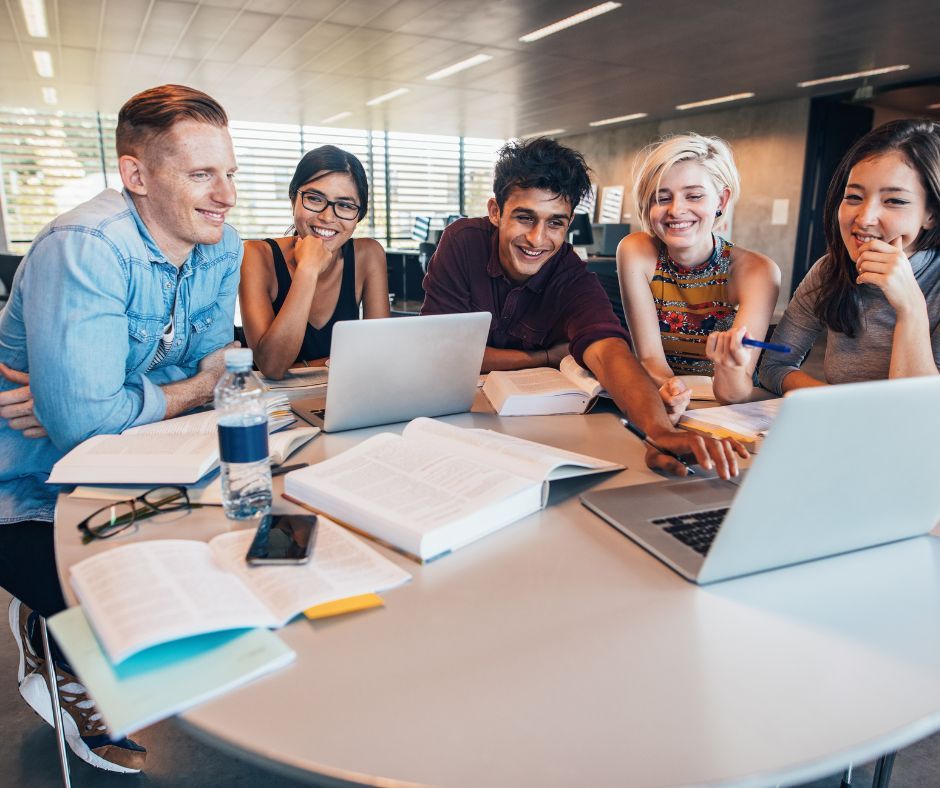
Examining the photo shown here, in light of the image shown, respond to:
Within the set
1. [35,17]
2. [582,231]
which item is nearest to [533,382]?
[35,17]

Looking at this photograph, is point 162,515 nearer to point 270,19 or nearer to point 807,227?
point 270,19

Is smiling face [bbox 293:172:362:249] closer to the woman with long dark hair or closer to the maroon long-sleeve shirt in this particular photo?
the maroon long-sleeve shirt

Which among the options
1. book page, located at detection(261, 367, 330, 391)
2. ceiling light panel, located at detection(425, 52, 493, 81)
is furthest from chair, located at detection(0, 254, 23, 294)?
ceiling light panel, located at detection(425, 52, 493, 81)

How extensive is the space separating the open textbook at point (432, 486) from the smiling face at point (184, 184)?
2.21 ft

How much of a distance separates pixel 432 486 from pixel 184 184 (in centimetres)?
88

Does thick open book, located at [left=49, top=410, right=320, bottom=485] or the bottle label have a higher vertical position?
the bottle label

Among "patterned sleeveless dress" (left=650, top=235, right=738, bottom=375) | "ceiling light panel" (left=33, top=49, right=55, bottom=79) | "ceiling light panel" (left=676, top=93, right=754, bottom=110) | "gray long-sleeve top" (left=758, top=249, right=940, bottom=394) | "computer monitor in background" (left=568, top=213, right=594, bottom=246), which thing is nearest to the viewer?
"gray long-sleeve top" (left=758, top=249, right=940, bottom=394)

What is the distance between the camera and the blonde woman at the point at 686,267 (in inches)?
73.7

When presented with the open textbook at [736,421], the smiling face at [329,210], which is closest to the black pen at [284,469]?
the open textbook at [736,421]

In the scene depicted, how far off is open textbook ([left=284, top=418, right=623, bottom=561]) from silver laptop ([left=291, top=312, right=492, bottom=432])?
18 centimetres

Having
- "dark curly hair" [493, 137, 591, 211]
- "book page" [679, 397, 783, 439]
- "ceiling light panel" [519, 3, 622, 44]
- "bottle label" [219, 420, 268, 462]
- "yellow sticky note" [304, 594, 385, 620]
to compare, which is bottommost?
"yellow sticky note" [304, 594, 385, 620]

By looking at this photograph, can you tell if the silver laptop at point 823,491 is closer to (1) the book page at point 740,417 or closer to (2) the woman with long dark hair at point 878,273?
(1) the book page at point 740,417

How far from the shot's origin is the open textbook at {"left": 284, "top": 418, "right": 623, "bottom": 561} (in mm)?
851

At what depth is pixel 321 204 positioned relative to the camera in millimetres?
2135
